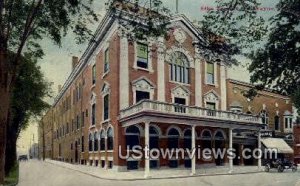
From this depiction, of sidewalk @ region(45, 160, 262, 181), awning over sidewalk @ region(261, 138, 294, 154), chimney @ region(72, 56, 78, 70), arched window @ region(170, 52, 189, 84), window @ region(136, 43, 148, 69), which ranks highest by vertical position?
window @ region(136, 43, 148, 69)

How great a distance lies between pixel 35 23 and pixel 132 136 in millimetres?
6157

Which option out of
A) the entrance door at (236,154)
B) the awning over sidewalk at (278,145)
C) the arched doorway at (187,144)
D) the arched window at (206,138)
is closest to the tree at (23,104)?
the arched doorway at (187,144)

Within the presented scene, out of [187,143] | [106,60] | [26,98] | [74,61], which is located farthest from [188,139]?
[74,61]

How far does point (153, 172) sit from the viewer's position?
558 inches

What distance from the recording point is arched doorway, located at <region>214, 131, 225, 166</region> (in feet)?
53.8

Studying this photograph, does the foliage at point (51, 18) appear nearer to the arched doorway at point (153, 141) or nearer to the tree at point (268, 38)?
the tree at point (268, 38)

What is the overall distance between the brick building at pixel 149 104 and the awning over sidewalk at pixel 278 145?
2.02 feet

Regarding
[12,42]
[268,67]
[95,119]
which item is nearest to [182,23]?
[268,67]

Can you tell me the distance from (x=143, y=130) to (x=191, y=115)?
3038mm

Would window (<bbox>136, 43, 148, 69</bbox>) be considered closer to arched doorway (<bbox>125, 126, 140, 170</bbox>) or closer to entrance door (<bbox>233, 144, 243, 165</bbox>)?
arched doorway (<bbox>125, 126, 140, 170</bbox>)

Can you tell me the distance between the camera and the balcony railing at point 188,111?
15.9 m

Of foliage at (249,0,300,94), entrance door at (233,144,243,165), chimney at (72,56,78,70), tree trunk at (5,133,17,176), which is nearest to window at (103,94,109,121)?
chimney at (72,56,78,70)

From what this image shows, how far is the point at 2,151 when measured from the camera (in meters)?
9.25

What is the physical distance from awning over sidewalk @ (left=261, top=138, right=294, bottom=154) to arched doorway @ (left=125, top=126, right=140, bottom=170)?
252 inches
